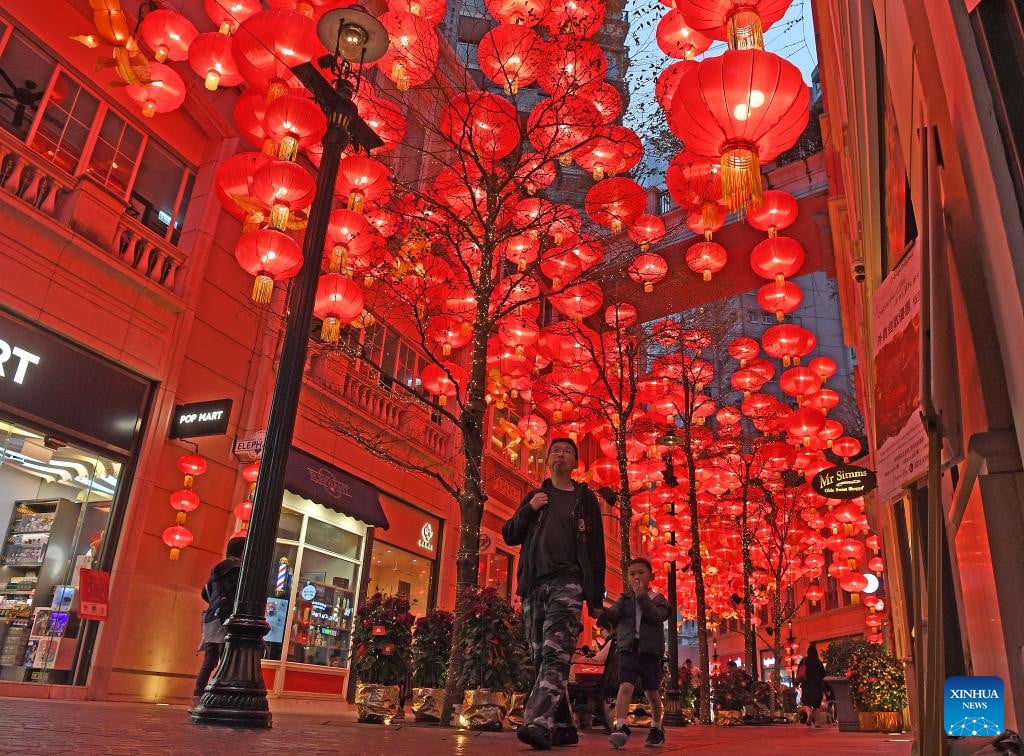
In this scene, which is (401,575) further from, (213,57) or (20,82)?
(20,82)

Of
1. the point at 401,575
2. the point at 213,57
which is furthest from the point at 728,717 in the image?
the point at 213,57

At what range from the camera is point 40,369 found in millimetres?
9766

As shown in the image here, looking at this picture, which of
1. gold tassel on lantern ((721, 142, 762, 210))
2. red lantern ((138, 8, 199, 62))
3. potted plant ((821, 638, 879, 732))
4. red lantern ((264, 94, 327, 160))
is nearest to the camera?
gold tassel on lantern ((721, 142, 762, 210))

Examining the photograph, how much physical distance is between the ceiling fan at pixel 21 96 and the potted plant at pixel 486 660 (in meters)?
8.97

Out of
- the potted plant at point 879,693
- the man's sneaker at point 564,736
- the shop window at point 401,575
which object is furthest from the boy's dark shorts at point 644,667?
the shop window at point 401,575

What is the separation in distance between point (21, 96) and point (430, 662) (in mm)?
9598

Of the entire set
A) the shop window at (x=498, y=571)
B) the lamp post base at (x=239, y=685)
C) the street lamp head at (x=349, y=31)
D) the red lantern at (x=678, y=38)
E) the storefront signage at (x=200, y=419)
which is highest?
the red lantern at (x=678, y=38)

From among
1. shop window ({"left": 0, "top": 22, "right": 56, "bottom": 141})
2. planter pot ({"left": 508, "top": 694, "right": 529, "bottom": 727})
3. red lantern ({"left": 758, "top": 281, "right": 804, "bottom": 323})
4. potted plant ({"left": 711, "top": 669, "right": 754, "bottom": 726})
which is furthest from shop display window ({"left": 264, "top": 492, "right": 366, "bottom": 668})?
potted plant ({"left": 711, "top": 669, "right": 754, "bottom": 726})

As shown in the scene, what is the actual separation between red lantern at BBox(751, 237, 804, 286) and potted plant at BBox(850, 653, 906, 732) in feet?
24.0

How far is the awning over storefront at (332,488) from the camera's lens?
12625mm

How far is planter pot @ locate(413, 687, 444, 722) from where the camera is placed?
862cm

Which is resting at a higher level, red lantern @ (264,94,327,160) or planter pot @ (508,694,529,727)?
red lantern @ (264,94,327,160)

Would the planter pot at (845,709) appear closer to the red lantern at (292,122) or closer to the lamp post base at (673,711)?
the lamp post base at (673,711)

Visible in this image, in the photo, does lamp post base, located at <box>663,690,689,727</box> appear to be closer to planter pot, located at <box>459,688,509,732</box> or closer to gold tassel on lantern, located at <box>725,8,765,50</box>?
planter pot, located at <box>459,688,509,732</box>
